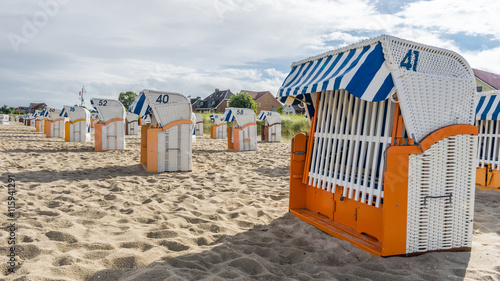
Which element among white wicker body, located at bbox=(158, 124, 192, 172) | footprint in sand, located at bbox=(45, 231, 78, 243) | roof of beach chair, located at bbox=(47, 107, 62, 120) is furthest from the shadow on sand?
roof of beach chair, located at bbox=(47, 107, 62, 120)

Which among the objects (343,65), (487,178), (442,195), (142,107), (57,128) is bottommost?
(487,178)

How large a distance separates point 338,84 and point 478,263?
2216 mm

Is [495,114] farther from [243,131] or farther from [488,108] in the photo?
[243,131]

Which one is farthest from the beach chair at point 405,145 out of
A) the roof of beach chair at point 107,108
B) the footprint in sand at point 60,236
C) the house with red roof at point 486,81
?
the house with red roof at point 486,81

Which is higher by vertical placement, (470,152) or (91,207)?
(470,152)

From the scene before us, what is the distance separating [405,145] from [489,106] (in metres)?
5.86

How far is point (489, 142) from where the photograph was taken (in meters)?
7.28

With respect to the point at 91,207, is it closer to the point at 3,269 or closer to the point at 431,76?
the point at 3,269

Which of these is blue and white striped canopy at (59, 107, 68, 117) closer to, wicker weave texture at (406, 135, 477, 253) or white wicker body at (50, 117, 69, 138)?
white wicker body at (50, 117, 69, 138)

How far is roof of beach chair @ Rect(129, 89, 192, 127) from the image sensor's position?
8008 mm

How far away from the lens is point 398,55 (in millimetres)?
3066

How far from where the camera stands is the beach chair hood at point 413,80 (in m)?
3.04

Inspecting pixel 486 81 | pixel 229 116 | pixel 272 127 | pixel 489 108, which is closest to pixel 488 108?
pixel 489 108

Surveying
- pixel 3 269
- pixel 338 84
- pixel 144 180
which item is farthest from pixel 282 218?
pixel 144 180
